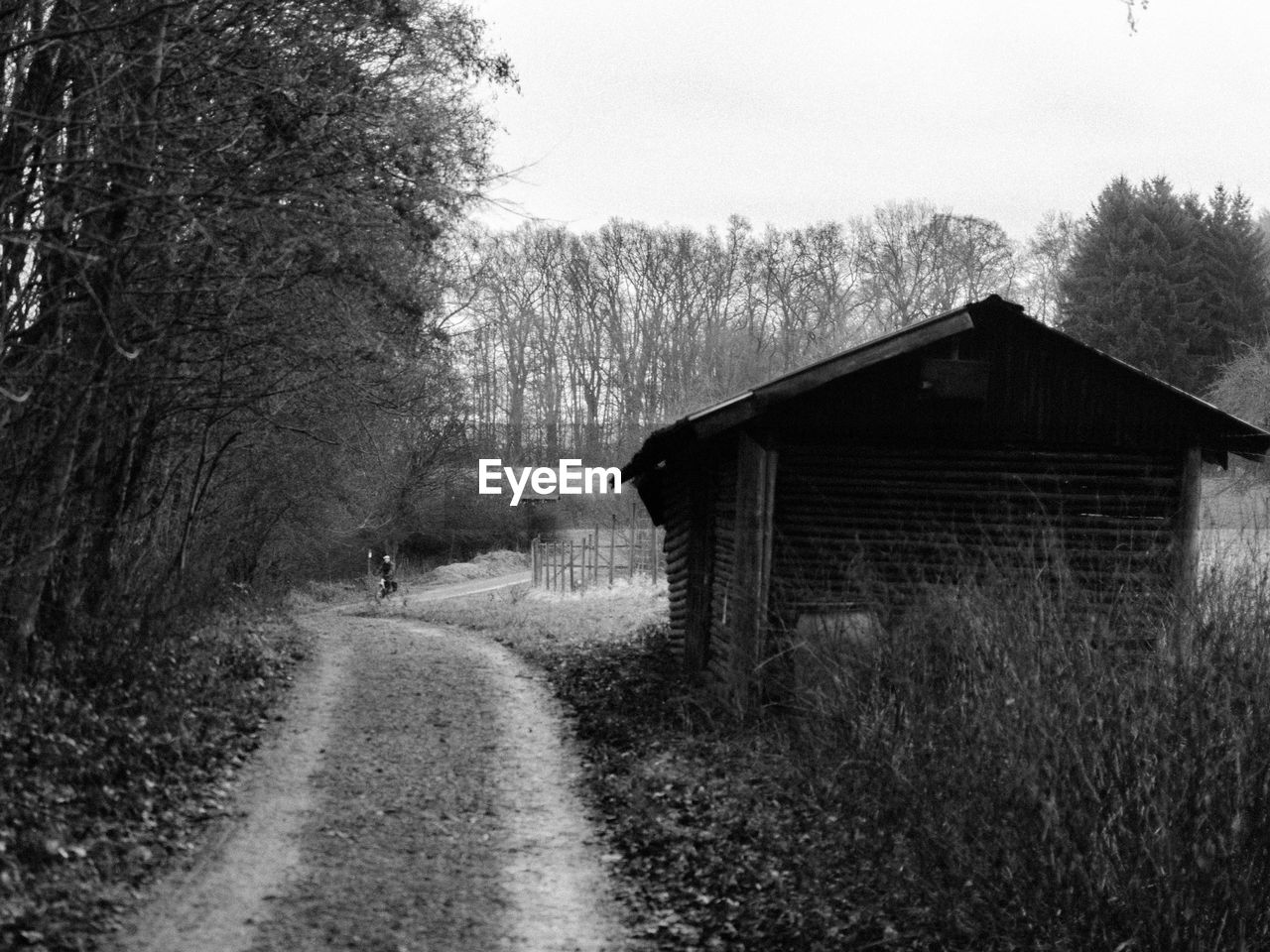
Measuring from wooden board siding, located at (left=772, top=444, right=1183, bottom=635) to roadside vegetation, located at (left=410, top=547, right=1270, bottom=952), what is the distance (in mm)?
3124

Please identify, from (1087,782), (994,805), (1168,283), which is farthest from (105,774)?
(1168,283)

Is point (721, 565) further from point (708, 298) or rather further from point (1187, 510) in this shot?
point (708, 298)

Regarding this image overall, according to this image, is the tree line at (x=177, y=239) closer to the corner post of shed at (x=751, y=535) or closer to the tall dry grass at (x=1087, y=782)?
the corner post of shed at (x=751, y=535)

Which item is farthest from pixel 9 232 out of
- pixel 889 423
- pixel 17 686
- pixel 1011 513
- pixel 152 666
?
pixel 1011 513

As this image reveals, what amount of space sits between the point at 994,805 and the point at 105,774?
579 cm

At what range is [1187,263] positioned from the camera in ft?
132

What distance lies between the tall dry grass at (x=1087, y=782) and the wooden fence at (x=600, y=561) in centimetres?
2494

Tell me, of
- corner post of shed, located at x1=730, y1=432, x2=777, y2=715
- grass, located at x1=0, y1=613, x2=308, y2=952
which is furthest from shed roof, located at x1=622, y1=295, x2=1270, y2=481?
grass, located at x1=0, y1=613, x2=308, y2=952

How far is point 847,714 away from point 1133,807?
8.39 feet

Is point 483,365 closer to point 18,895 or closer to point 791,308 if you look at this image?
point 791,308

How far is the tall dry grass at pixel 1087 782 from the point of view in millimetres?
5828

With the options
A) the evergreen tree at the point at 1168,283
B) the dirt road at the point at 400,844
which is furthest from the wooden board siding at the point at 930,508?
the evergreen tree at the point at 1168,283

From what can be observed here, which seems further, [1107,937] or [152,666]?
[152,666]

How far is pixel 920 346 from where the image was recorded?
12.4m
